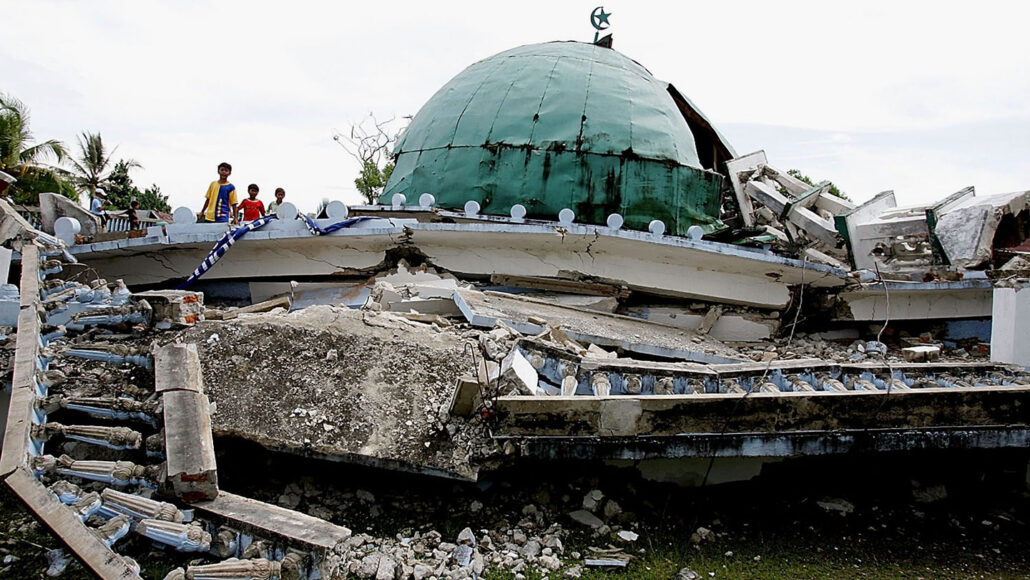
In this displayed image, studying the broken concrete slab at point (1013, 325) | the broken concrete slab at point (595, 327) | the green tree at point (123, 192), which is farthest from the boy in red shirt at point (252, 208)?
the green tree at point (123, 192)

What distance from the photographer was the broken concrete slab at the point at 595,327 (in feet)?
20.2

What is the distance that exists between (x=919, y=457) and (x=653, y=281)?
4.36m

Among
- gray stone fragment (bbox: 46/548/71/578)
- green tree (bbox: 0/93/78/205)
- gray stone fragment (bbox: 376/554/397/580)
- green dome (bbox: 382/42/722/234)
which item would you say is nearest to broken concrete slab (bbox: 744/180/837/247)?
green dome (bbox: 382/42/722/234)

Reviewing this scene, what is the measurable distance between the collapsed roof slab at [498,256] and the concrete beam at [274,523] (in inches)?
198

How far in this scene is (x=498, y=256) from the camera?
858cm

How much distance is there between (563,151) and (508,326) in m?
4.25

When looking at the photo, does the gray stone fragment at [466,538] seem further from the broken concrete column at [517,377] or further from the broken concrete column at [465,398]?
the broken concrete column at [517,377]

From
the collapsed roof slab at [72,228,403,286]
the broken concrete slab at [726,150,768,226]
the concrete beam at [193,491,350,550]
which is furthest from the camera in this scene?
the broken concrete slab at [726,150,768,226]

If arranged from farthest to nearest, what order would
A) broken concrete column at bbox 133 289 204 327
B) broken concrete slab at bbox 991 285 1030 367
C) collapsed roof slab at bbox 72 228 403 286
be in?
collapsed roof slab at bbox 72 228 403 286
broken concrete slab at bbox 991 285 1030 367
broken concrete column at bbox 133 289 204 327

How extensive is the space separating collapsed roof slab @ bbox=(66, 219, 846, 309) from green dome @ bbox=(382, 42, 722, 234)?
0.79 meters

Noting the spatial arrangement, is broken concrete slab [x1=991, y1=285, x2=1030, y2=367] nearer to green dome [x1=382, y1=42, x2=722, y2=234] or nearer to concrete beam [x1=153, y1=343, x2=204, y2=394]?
green dome [x1=382, y1=42, x2=722, y2=234]

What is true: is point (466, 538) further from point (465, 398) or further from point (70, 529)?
point (70, 529)

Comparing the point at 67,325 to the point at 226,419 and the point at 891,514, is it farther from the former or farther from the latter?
the point at 891,514

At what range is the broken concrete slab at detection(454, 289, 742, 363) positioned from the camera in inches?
242
